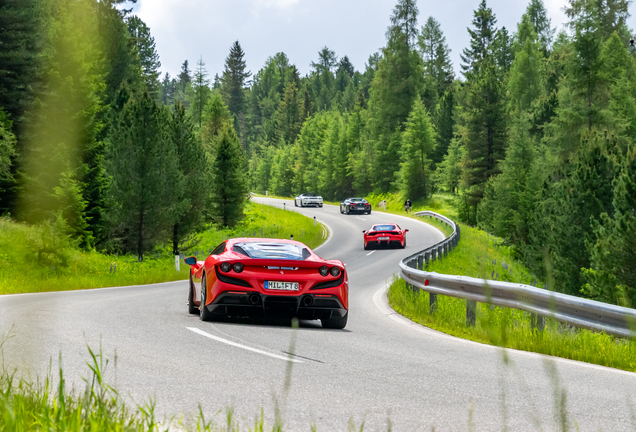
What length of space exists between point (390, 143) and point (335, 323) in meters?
73.4

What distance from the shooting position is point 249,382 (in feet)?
17.3

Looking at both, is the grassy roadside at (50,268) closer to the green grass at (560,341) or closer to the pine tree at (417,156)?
the green grass at (560,341)

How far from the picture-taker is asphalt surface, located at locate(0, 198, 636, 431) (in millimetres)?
4281

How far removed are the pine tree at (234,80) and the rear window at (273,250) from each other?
134540 millimetres

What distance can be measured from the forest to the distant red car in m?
6.93

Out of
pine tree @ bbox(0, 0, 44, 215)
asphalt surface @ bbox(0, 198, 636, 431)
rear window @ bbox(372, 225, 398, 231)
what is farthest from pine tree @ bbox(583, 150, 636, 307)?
pine tree @ bbox(0, 0, 44, 215)

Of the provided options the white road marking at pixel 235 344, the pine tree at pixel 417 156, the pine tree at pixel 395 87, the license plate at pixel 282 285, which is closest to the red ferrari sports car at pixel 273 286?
the license plate at pixel 282 285

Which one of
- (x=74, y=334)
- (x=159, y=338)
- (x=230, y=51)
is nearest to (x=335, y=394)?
(x=159, y=338)

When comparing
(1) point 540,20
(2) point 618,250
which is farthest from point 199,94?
(2) point 618,250

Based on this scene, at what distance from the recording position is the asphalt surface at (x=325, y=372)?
4.28 meters

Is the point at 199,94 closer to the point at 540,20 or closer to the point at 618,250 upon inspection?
the point at 540,20

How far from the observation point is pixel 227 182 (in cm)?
4844

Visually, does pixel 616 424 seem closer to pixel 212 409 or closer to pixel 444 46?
pixel 212 409

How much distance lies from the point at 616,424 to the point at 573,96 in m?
42.9
